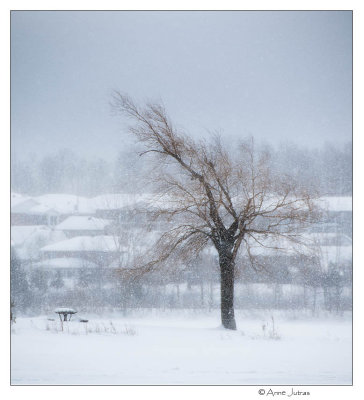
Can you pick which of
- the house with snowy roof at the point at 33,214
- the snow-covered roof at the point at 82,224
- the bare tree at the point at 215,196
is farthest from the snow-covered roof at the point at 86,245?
the bare tree at the point at 215,196

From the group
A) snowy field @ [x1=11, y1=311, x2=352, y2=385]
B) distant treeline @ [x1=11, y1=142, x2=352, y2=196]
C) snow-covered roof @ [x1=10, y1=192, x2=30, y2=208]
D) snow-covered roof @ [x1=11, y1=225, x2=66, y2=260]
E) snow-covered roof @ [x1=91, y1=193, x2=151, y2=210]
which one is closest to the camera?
snowy field @ [x1=11, y1=311, x2=352, y2=385]

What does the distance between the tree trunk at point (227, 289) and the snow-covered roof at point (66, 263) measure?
11.6 metres

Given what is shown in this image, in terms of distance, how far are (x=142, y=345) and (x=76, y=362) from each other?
1.45m

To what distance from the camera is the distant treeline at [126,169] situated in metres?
9.85

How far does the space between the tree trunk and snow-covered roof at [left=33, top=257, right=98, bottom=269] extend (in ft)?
38.1

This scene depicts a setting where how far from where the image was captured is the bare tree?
9.48 metres

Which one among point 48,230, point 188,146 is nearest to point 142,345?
point 188,146

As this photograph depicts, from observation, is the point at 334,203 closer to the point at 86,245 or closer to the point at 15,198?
the point at 15,198

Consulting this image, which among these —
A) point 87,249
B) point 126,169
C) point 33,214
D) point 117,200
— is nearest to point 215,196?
point 126,169

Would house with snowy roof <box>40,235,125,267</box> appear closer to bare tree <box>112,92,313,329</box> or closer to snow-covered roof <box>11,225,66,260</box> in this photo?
snow-covered roof <box>11,225,66,260</box>

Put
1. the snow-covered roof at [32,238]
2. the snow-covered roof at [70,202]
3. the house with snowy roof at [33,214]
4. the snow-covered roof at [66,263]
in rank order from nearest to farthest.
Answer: the house with snowy roof at [33,214]
the snow-covered roof at [70,202]
the snow-covered roof at [32,238]
the snow-covered roof at [66,263]

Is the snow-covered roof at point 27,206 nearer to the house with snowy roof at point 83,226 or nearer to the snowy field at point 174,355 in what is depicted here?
the house with snowy roof at point 83,226

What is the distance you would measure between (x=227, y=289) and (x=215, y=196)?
2.57 metres

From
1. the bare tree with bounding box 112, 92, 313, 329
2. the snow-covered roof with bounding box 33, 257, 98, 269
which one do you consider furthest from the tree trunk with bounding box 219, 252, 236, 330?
the snow-covered roof with bounding box 33, 257, 98, 269
